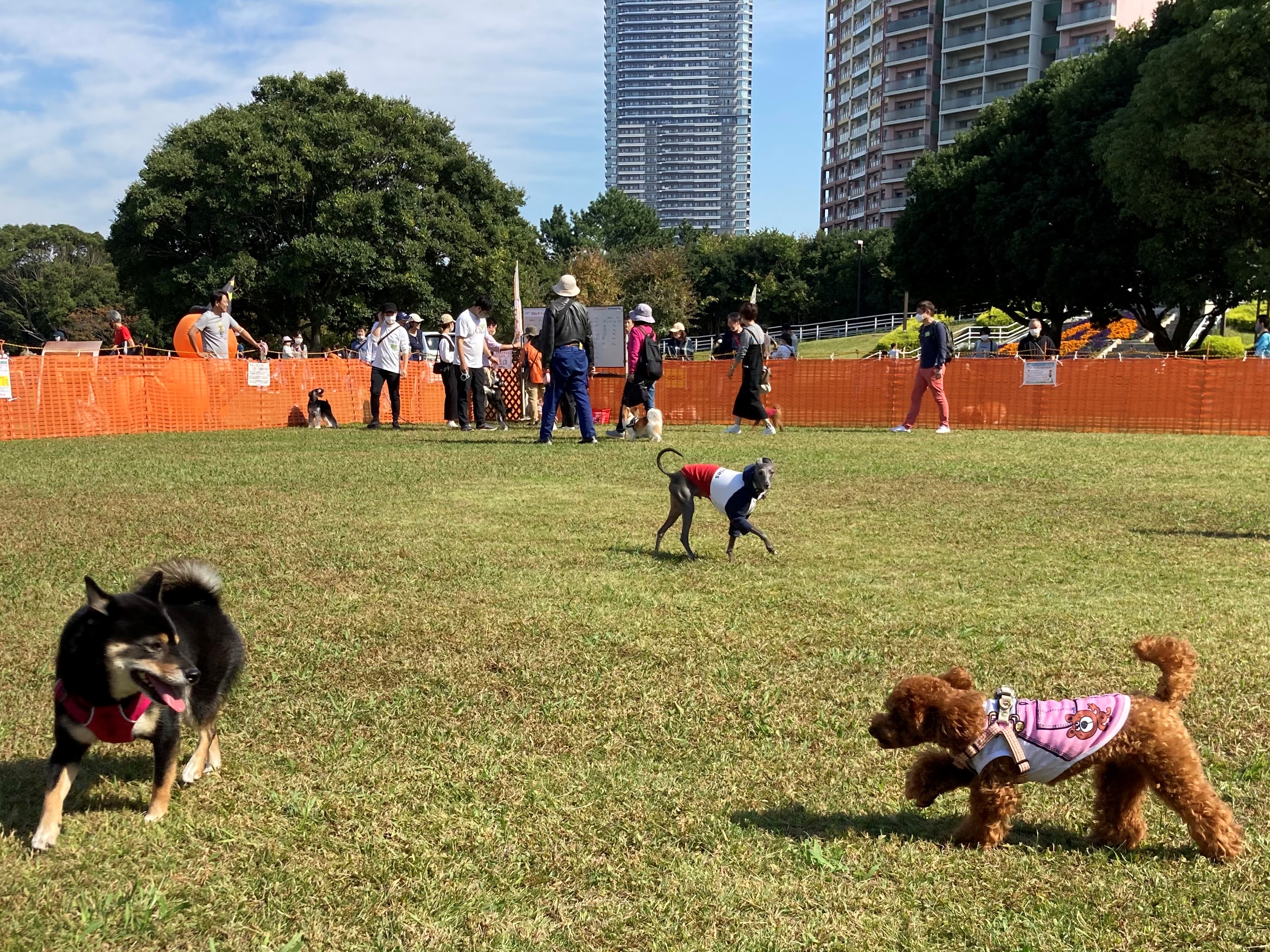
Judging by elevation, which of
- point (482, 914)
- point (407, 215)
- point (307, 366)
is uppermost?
point (407, 215)

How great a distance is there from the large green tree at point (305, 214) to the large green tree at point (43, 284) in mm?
33029

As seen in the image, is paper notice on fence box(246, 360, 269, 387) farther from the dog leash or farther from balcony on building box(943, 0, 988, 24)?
balcony on building box(943, 0, 988, 24)

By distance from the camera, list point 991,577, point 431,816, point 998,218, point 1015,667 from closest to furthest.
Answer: point 431,816, point 1015,667, point 991,577, point 998,218

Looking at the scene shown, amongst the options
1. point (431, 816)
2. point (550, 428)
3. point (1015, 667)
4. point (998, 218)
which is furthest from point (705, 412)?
point (998, 218)

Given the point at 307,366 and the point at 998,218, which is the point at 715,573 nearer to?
the point at 307,366

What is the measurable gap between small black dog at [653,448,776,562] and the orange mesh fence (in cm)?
1057

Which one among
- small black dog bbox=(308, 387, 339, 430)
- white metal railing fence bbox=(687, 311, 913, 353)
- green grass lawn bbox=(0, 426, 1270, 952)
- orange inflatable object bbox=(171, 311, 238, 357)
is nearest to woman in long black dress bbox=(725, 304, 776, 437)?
green grass lawn bbox=(0, 426, 1270, 952)

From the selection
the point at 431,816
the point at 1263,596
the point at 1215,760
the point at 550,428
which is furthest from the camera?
the point at 550,428

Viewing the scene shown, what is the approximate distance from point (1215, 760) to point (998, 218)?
118 ft

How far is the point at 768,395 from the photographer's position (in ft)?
62.3

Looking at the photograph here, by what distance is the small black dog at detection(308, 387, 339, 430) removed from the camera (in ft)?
56.4

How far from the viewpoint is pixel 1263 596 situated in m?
5.36

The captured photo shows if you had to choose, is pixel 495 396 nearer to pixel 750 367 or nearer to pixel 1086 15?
pixel 750 367

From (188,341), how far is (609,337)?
8.09m
